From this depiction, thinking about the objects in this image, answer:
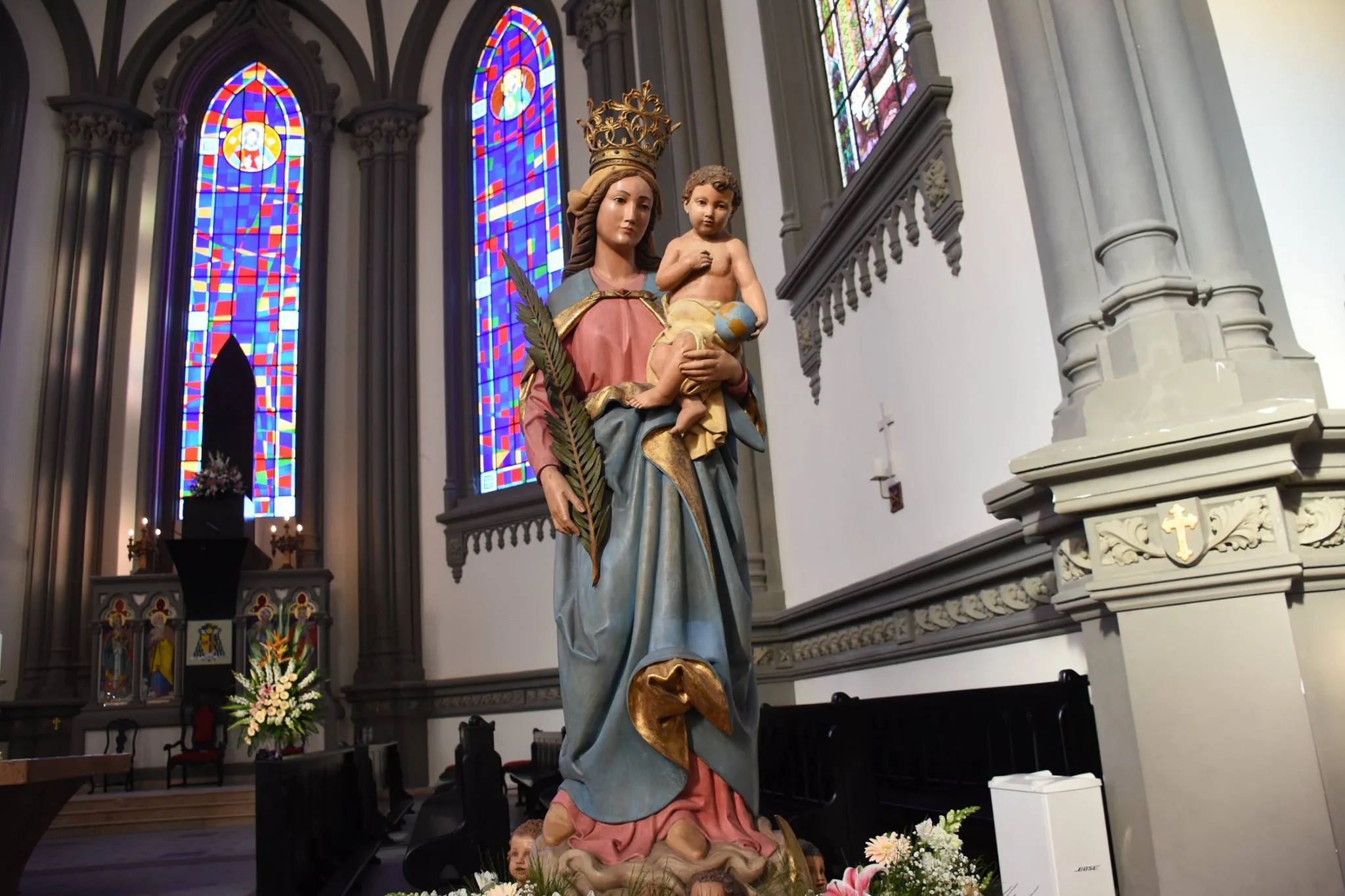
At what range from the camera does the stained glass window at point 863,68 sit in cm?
570

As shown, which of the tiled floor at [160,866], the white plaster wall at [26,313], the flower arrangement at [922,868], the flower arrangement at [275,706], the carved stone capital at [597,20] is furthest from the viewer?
the white plaster wall at [26,313]

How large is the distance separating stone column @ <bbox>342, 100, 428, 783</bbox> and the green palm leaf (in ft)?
30.3

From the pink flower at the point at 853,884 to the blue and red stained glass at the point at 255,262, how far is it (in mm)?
11492

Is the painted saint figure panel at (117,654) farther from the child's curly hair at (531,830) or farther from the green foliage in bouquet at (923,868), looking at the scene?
the green foliage in bouquet at (923,868)

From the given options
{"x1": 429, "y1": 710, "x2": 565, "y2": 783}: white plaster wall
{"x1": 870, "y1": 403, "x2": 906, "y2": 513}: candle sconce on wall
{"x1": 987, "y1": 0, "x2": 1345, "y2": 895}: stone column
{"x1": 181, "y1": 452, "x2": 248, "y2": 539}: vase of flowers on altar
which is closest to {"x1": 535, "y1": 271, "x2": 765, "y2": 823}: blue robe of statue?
{"x1": 987, "y1": 0, "x2": 1345, "y2": 895}: stone column

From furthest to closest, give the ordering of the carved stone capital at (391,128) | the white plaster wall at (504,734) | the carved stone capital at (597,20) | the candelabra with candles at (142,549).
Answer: the carved stone capital at (391,128) → the candelabra with candles at (142,549) → the carved stone capital at (597,20) → the white plaster wall at (504,734)

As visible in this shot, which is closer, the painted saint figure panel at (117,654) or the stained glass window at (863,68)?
the stained glass window at (863,68)

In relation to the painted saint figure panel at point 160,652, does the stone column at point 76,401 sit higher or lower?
higher

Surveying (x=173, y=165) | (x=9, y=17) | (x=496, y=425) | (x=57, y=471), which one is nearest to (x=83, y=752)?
A: (x=57, y=471)

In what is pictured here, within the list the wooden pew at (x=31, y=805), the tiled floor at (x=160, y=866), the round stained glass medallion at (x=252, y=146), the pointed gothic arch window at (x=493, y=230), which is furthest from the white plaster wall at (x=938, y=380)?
the round stained glass medallion at (x=252, y=146)

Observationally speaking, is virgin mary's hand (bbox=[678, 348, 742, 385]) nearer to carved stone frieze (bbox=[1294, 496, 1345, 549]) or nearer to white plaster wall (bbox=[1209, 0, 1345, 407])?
carved stone frieze (bbox=[1294, 496, 1345, 549])

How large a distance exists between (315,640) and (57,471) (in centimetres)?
344

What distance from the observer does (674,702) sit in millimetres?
2176

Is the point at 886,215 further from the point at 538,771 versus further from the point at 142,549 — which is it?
the point at 142,549
